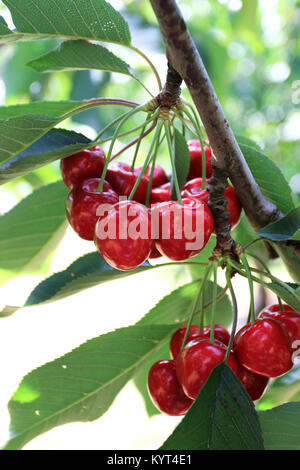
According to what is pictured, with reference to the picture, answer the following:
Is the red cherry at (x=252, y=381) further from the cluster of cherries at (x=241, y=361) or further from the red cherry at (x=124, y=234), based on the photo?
the red cherry at (x=124, y=234)

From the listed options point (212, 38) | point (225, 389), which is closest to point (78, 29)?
point (225, 389)

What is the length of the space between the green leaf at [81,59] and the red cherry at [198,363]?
23.1 inches

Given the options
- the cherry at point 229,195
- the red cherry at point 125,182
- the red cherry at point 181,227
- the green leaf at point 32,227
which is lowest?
the red cherry at point 181,227

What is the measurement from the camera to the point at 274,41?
4.39 metres

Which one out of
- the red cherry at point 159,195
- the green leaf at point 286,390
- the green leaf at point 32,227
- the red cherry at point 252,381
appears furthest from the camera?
the green leaf at point 286,390

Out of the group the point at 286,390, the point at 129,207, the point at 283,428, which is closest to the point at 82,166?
the point at 129,207

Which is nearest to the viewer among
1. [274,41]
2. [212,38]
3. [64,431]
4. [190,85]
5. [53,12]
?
[190,85]

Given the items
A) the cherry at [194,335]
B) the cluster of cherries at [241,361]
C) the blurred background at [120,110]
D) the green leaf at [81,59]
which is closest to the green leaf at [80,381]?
the cherry at [194,335]

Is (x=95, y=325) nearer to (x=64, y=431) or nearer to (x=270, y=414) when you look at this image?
(x=64, y=431)

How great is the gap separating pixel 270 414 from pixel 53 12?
2.88 ft

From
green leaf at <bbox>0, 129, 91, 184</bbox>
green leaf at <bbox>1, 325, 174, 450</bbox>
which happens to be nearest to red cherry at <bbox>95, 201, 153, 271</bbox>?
green leaf at <bbox>0, 129, 91, 184</bbox>

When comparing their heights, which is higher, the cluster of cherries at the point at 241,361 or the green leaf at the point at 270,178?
the green leaf at the point at 270,178

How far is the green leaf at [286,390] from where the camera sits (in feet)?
4.65

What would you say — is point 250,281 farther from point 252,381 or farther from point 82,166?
point 82,166
